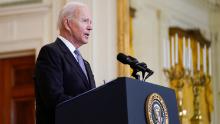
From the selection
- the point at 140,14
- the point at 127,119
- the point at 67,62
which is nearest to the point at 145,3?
the point at 140,14

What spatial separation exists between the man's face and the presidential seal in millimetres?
483

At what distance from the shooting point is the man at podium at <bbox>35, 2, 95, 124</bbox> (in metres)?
2.58

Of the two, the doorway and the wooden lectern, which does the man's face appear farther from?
the doorway

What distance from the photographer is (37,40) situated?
227 inches

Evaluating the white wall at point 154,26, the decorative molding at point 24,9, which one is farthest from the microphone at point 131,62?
the white wall at point 154,26

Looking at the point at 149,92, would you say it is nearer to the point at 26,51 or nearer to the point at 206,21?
the point at 26,51

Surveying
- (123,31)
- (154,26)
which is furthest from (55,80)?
(154,26)

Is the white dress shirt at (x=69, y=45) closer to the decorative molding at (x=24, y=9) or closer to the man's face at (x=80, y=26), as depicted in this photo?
the man's face at (x=80, y=26)

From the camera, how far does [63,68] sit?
269 cm

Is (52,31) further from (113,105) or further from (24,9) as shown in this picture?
(113,105)

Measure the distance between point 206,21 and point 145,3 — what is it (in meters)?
1.97

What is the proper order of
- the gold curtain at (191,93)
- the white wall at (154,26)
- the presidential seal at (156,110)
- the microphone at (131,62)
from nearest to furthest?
the presidential seal at (156,110)
the microphone at (131,62)
the white wall at (154,26)
the gold curtain at (191,93)

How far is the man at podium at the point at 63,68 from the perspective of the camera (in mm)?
2576

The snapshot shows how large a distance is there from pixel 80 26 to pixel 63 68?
0.72ft
